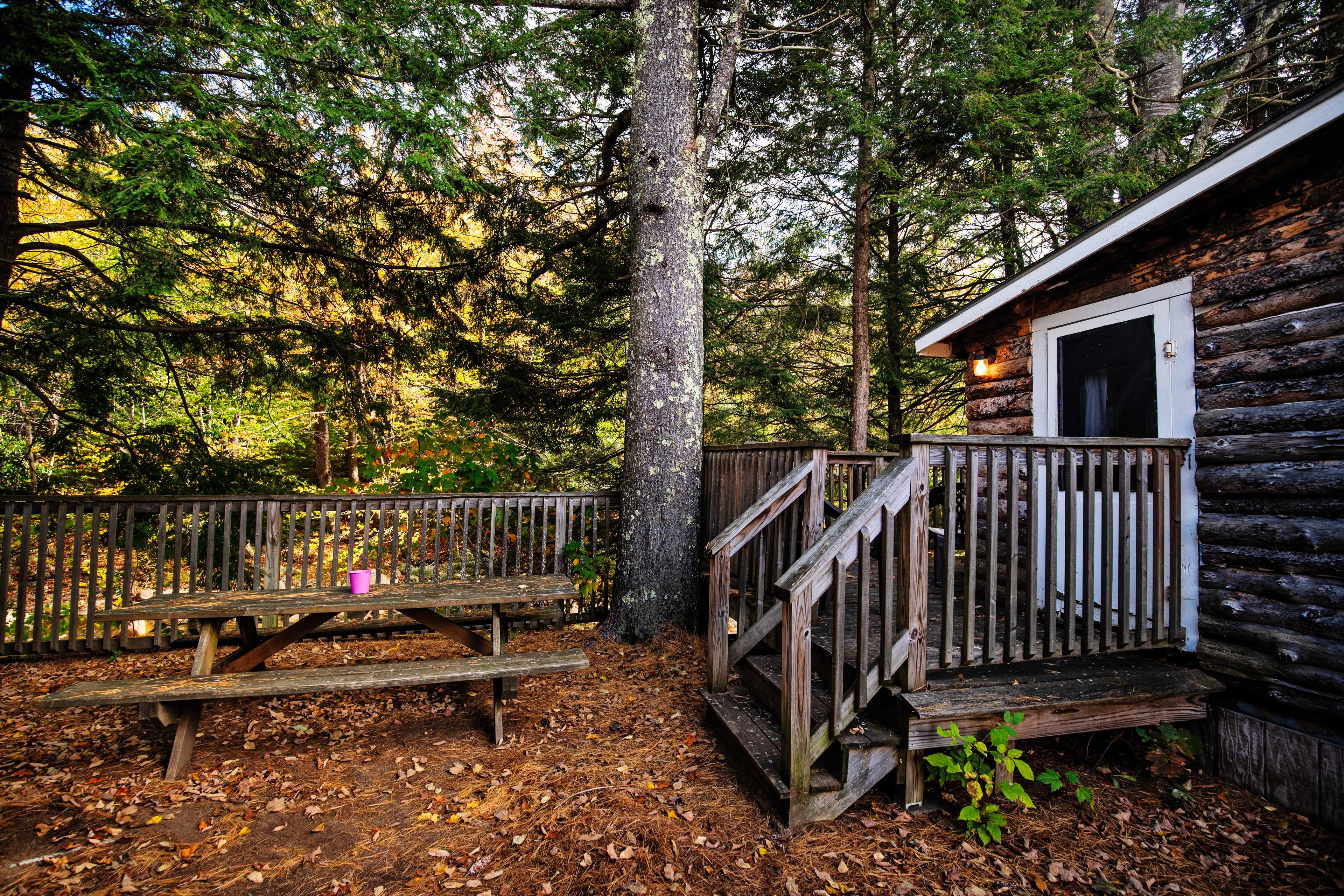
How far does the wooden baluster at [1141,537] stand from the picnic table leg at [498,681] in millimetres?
3927

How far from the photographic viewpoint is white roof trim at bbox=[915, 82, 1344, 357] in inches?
113

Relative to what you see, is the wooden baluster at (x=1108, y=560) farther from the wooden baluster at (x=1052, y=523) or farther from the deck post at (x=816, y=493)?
the deck post at (x=816, y=493)

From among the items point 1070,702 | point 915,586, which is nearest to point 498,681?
point 915,586

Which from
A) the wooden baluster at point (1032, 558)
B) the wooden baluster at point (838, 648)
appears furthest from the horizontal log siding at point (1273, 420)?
the wooden baluster at point (838, 648)

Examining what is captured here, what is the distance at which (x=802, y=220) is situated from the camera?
376 inches

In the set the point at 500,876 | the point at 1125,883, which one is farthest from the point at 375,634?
the point at 1125,883

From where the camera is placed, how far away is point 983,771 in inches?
109

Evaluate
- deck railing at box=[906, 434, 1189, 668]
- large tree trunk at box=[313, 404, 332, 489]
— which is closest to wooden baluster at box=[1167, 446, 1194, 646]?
deck railing at box=[906, 434, 1189, 668]

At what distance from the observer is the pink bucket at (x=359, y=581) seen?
3.58 m

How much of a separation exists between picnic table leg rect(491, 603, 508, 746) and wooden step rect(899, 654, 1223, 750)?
2311 mm

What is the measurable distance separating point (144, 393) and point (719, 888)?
6.66 m

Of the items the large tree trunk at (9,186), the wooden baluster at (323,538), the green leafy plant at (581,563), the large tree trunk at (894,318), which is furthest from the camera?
the large tree trunk at (894,318)

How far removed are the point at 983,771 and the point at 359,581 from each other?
3783 mm

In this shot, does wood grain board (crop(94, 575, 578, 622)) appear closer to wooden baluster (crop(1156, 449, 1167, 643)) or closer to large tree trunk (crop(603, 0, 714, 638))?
large tree trunk (crop(603, 0, 714, 638))
